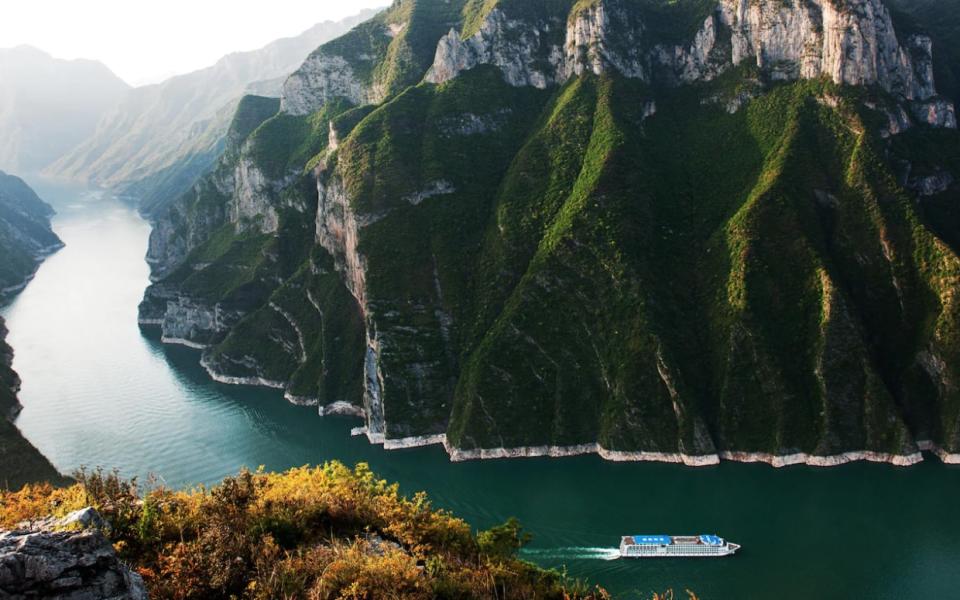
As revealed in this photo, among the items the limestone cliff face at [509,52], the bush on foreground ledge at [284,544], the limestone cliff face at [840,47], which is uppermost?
the limestone cliff face at [509,52]

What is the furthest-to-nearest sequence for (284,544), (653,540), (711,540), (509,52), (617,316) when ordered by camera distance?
(509,52) < (617,316) < (653,540) < (711,540) < (284,544)

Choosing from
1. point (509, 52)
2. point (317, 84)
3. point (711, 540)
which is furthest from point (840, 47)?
point (317, 84)

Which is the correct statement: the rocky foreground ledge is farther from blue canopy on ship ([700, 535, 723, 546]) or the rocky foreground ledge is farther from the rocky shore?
the rocky shore

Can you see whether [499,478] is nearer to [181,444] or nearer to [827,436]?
[827,436]

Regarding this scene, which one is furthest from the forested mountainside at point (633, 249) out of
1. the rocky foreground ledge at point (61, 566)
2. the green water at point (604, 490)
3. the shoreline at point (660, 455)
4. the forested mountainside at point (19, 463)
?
the rocky foreground ledge at point (61, 566)

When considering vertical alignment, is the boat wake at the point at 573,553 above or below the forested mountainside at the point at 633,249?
below

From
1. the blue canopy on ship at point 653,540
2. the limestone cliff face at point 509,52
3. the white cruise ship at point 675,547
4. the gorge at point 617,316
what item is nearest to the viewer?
the white cruise ship at point 675,547

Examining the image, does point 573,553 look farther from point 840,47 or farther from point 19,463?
point 840,47

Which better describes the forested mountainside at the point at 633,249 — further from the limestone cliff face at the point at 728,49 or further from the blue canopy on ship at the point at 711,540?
the blue canopy on ship at the point at 711,540
